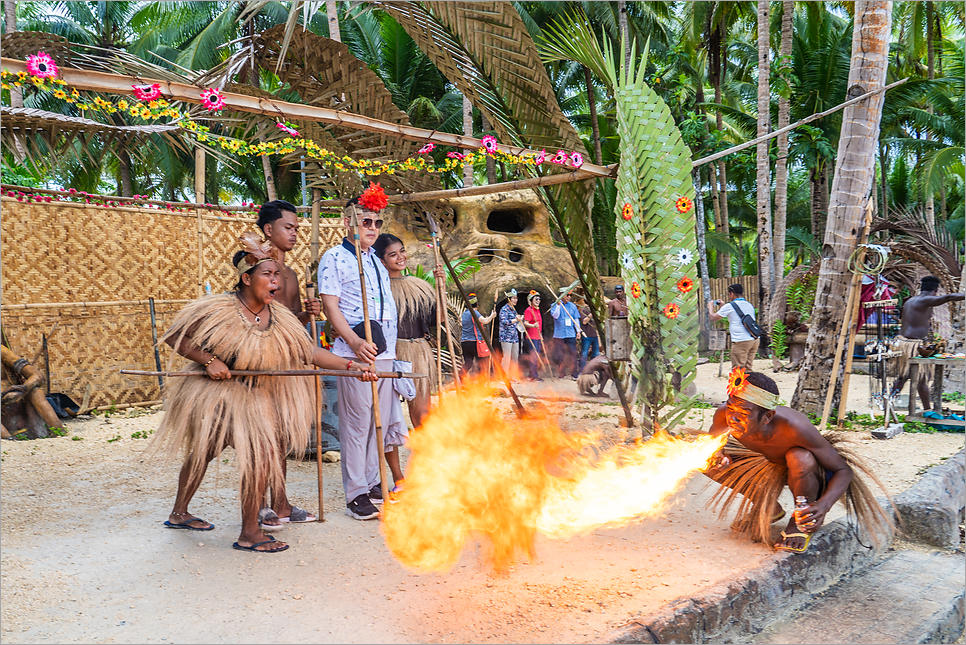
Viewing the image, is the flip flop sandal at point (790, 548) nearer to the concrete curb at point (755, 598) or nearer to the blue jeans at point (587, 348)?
the concrete curb at point (755, 598)

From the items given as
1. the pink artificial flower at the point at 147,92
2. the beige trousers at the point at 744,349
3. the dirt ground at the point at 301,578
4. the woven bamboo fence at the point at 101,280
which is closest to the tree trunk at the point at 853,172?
the beige trousers at the point at 744,349

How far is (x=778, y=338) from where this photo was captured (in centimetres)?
1348

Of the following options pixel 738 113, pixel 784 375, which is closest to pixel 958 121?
pixel 738 113

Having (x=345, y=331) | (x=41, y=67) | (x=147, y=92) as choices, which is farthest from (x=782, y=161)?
(x=41, y=67)

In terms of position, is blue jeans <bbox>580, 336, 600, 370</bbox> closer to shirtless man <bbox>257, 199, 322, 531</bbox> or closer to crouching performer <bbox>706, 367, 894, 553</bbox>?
crouching performer <bbox>706, 367, 894, 553</bbox>

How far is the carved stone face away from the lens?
1363 cm

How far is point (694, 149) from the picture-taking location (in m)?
19.3

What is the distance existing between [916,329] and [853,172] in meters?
2.39

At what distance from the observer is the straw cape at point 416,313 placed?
510 centimetres

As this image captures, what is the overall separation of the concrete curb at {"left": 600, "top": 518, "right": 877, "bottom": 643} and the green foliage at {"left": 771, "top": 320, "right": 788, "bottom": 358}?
32.2 ft

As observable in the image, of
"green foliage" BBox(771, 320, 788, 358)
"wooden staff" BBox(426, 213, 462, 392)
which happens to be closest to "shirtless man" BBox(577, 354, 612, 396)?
"wooden staff" BBox(426, 213, 462, 392)

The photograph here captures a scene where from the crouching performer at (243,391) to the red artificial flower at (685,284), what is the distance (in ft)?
6.48

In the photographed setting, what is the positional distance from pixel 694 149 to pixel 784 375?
29.9 ft

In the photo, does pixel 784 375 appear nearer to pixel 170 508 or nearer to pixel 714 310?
pixel 714 310
